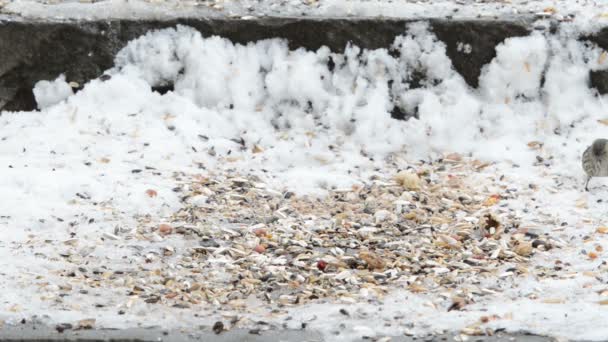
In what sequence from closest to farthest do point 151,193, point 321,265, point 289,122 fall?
point 321,265
point 151,193
point 289,122

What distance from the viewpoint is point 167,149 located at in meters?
5.98

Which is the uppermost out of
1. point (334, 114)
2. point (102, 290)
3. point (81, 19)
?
point (81, 19)

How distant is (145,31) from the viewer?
6.55m

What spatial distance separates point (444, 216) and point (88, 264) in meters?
1.84

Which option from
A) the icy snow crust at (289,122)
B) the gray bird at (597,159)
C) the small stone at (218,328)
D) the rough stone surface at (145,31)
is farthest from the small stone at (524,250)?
the rough stone surface at (145,31)

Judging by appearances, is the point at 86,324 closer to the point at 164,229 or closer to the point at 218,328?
the point at 218,328

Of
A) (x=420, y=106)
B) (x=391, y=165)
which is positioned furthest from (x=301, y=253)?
(x=420, y=106)

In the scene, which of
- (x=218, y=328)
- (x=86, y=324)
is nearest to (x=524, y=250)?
(x=218, y=328)

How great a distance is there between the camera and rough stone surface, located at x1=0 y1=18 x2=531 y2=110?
643 centimetres

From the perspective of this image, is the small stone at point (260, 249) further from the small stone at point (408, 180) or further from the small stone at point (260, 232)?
the small stone at point (408, 180)

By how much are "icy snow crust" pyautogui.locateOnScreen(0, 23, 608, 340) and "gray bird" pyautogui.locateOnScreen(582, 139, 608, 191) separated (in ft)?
0.38

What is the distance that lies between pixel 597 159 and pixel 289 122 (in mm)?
1856

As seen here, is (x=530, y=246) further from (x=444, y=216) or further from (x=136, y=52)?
(x=136, y=52)

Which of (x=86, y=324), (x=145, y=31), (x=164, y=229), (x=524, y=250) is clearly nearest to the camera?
(x=86, y=324)
